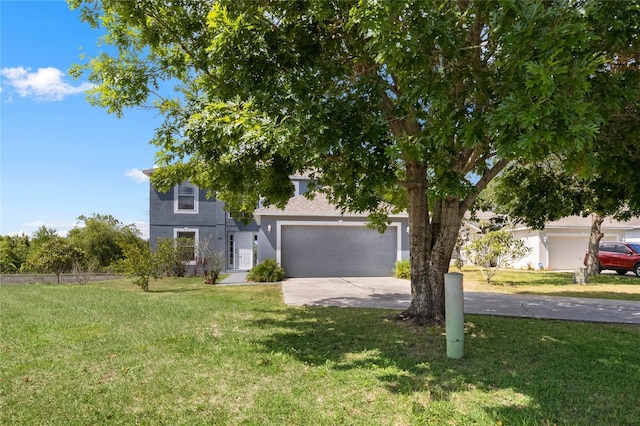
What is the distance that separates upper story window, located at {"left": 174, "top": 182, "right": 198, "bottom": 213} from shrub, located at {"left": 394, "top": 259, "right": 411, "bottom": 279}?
10.7 meters

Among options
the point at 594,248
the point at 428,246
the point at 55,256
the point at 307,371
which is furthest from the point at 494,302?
the point at 55,256

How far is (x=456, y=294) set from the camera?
5922 mm

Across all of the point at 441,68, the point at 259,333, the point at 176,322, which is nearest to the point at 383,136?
the point at 441,68

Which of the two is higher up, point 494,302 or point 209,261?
point 209,261

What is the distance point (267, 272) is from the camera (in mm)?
16984

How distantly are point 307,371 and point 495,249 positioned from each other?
12.8 meters

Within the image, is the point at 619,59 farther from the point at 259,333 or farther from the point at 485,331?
the point at 259,333

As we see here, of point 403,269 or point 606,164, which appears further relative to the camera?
point 403,269

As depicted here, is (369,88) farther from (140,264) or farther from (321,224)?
(321,224)

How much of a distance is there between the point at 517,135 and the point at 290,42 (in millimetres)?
3873

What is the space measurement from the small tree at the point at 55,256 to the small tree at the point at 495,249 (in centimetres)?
1637

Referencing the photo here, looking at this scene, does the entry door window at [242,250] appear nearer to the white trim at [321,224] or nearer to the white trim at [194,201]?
the white trim at [194,201]

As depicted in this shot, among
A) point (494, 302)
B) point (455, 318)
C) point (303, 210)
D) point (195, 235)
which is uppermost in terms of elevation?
point (303, 210)

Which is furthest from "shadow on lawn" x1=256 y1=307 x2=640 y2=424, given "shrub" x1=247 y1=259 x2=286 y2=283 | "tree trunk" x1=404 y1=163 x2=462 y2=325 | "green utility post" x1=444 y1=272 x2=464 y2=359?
"shrub" x1=247 y1=259 x2=286 y2=283
